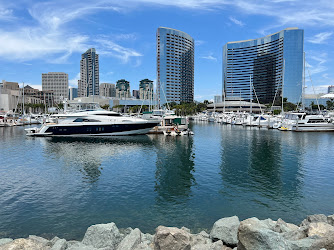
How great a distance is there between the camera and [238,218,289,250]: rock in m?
9.32

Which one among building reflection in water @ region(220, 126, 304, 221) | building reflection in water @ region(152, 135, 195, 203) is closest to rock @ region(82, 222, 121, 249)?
building reflection in water @ region(152, 135, 195, 203)

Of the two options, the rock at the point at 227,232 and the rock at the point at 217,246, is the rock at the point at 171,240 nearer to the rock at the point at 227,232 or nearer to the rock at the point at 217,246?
the rock at the point at 217,246

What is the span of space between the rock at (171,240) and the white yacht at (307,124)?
8500cm

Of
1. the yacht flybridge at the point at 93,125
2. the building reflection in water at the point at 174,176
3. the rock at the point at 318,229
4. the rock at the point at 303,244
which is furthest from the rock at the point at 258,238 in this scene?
the yacht flybridge at the point at 93,125

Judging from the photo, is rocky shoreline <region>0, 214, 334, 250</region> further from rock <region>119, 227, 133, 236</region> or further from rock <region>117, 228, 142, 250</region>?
rock <region>119, 227, 133, 236</region>

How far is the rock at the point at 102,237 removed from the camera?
38.8 feet

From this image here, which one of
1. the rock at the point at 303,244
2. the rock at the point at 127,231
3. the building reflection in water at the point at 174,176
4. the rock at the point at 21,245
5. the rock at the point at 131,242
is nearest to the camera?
the rock at the point at 21,245

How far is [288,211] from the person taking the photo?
17.9 metres

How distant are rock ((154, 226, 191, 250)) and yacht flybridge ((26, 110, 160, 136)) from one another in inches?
2195

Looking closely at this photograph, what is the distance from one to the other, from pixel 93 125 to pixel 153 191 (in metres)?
47.3

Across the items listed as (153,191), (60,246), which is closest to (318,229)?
(60,246)

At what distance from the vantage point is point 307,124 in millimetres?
83562

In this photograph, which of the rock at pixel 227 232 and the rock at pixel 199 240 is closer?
the rock at pixel 199 240

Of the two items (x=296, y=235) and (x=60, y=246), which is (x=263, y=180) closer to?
(x=296, y=235)
